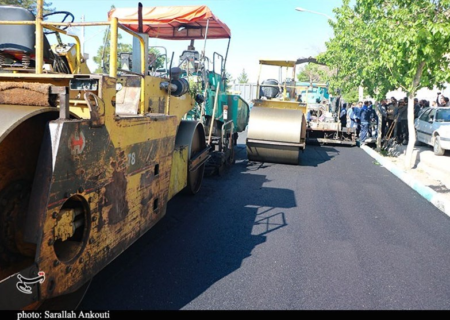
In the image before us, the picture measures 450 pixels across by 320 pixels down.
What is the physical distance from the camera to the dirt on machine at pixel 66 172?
2162 millimetres

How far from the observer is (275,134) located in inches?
329

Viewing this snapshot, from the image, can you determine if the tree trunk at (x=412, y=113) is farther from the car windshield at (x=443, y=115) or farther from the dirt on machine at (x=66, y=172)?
the dirt on machine at (x=66, y=172)

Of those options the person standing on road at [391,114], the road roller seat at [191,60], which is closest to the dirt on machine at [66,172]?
the road roller seat at [191,60]

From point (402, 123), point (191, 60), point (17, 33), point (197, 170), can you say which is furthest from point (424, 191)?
point (402, 123)

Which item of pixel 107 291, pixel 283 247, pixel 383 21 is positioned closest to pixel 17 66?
pixel 107 291

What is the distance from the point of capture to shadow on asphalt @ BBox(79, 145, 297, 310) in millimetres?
3086

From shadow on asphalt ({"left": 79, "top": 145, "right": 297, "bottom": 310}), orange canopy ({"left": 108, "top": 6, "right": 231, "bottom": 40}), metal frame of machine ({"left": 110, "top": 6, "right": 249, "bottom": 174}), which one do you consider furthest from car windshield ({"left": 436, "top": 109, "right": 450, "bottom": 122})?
orange canopy ({"left": 108, "top": 6, "right": 231, "bottom": 40})

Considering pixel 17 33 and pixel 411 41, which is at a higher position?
pixel 411 41

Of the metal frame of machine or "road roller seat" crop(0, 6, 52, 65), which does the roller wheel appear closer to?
the metal frame of machine

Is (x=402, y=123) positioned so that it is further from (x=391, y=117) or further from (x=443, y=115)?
(x=443, y=115)

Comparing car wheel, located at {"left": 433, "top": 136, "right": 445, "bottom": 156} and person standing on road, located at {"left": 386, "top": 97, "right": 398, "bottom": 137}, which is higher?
person standing on road, located at {"left": 386, "top": 97, "right": 398, "bottom": 137}

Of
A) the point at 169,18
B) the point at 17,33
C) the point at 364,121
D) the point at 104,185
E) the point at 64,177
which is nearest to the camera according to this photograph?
the point at 64,177

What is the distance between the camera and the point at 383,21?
834cm

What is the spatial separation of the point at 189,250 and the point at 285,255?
38.6 inches
